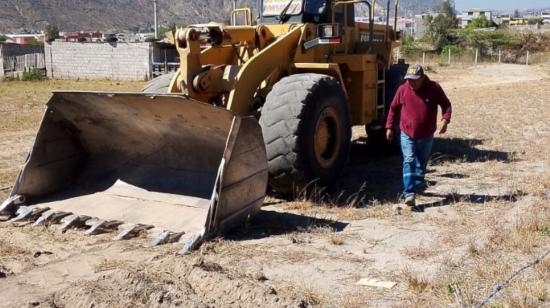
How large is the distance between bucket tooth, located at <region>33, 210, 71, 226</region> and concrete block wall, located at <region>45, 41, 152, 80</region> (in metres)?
33.2

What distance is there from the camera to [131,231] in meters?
6.22

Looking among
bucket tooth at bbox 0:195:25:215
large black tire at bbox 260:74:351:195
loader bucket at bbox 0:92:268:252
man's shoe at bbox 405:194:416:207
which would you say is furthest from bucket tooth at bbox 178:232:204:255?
man's shoe at bbox 405:194:416:207

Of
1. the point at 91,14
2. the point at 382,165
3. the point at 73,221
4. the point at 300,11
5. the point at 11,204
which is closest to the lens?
the point at 73,221

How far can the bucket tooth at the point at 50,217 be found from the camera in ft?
21.6

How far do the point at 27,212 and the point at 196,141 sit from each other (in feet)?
5.80

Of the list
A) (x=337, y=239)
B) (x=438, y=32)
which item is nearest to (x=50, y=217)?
(x=337, y=239)

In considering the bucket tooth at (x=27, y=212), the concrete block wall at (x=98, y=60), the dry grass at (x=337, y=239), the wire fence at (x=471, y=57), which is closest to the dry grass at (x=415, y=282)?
the dry grass at (x=337, y=239)

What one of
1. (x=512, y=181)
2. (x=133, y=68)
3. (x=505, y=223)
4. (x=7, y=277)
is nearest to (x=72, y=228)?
(x=7, y=277)

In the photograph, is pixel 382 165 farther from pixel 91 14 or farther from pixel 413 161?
pixel 91 14

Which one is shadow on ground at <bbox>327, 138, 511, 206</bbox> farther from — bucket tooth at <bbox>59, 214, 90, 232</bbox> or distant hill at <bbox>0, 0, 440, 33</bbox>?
distant hill at <bbox>0, 0, 440, 33</bbox>

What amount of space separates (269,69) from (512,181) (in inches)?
128

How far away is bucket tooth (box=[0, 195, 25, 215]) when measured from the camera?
6.86m

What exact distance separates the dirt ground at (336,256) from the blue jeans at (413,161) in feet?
1.01

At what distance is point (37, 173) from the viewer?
23.9ft
